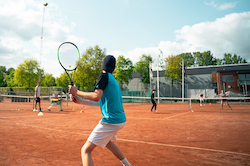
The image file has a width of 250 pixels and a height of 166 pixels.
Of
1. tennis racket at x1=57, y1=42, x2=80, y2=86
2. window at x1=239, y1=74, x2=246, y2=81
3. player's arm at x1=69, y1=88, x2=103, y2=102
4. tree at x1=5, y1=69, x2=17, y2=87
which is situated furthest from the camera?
tree at x1=5, y1=69, x2=17, y2=87

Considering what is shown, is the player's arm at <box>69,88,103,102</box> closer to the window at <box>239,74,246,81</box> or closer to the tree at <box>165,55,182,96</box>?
the window at <box>239,74,246,81</box>

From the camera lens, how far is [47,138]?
5684 mm

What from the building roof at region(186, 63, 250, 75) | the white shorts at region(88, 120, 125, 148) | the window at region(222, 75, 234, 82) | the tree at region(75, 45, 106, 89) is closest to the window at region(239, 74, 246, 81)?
the building roof at region(186, 63, 250, 75)

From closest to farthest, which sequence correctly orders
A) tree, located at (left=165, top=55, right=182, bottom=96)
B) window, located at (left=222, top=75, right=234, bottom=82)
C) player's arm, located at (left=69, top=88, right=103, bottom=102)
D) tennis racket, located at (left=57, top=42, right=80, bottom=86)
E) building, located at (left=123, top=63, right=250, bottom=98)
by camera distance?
1. player's arm, located at (left=69, top=88, right=103, bottom=102)
2. tennis racket, located at (left=57, top=42, right=80, bottom=86)
3. building, located at (left=123, top=63, right=250, bottom=98)
4. window, located at (left=222, top=75, right=234, bottom=82)
5. tree, located at (left=165, top=55, right=182, bottom=96)

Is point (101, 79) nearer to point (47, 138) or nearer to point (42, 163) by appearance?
point (42, 163)

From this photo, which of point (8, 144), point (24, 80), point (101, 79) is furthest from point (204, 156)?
point (24, 80)

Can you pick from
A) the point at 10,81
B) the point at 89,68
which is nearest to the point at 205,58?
the point at 89,68

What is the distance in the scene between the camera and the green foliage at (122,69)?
1473 inches

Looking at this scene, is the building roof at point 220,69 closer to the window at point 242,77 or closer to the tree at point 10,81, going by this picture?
the window at point 242,77

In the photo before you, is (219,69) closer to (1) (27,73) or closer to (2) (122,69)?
(2) (122,69)

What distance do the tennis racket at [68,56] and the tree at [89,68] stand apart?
31.7m

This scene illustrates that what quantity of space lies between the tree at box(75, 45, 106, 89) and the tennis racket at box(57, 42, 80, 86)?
31.7 meters

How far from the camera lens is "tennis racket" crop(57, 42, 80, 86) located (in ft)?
13.8

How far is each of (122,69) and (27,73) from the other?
2491 cm
